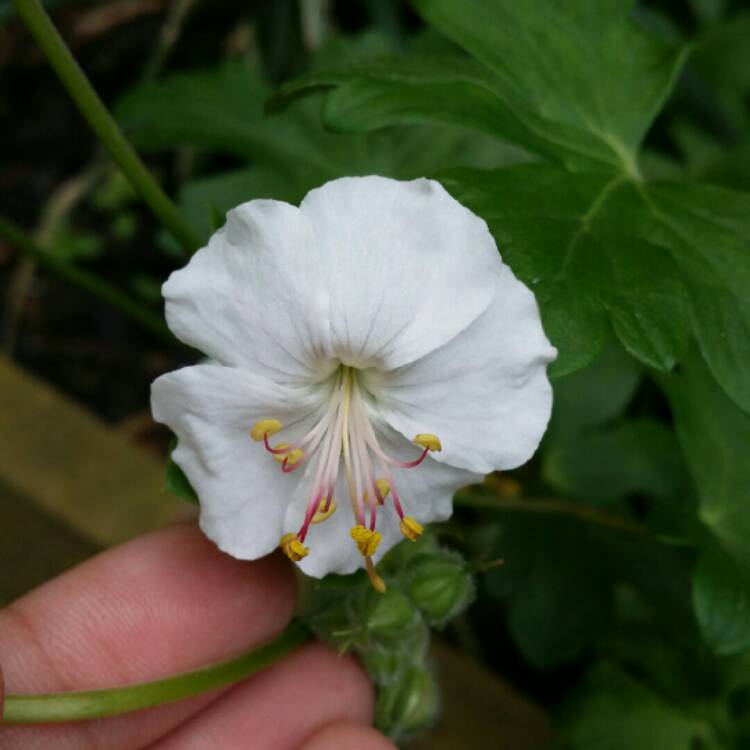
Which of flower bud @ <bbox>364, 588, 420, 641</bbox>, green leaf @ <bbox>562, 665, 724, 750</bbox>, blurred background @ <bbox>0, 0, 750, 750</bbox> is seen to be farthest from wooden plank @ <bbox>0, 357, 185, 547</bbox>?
flower bud @ <bbox>364, 588, 420, 641</bbox>

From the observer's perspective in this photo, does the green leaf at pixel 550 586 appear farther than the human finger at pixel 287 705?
Yes

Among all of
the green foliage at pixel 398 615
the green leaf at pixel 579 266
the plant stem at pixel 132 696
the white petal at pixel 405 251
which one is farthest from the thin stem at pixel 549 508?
the white petal at pixel 405 251

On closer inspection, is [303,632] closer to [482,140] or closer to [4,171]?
[482,140]

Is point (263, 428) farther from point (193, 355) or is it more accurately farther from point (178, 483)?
point (193, 355)

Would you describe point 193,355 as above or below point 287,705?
below

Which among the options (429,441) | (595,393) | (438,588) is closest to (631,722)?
(595,393)

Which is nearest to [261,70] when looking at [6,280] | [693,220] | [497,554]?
[6,280]

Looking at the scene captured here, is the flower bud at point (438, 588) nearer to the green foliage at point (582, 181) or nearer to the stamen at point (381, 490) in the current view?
the stamen at point (381, 490)
